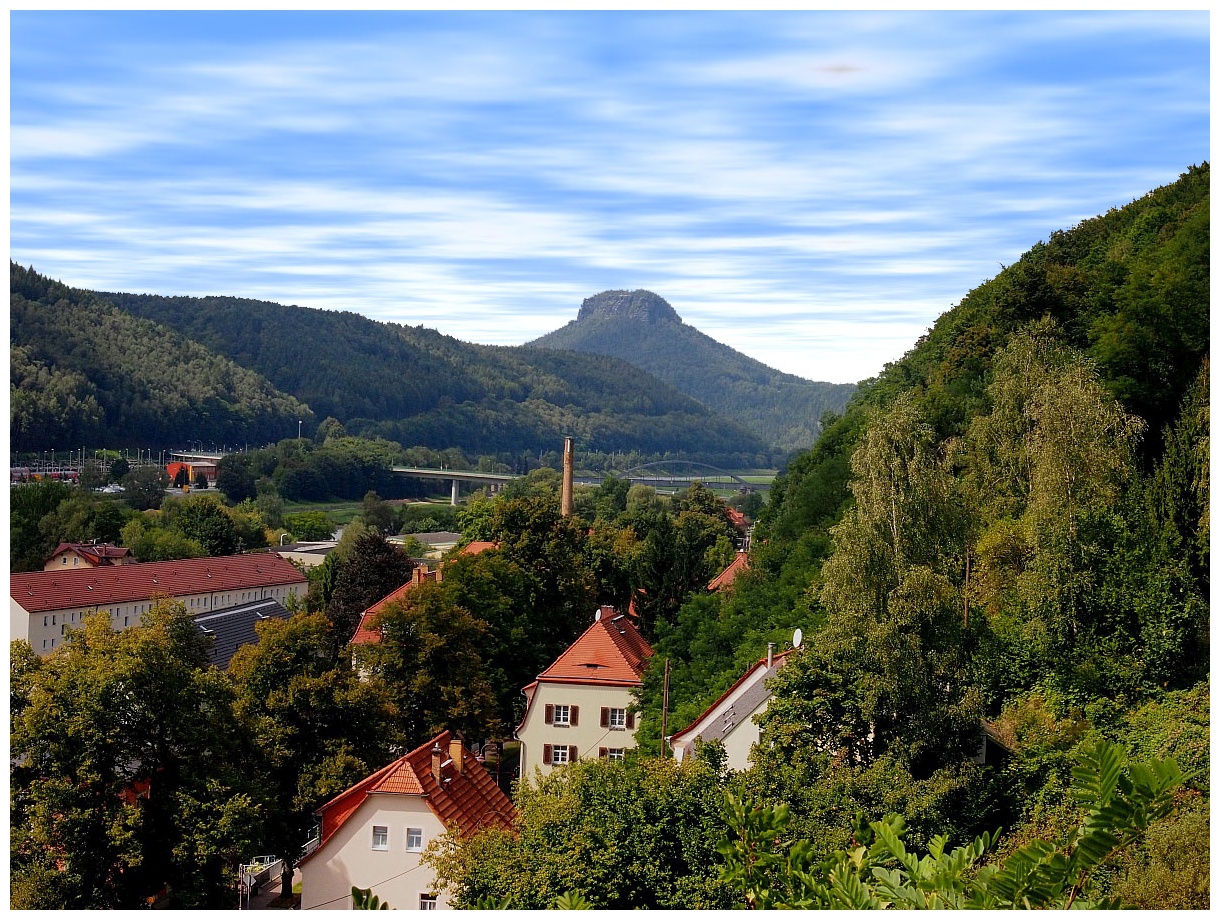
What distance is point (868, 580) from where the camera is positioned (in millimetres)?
22359

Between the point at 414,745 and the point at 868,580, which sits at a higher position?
the point at 868,580

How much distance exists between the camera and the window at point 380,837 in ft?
83.0

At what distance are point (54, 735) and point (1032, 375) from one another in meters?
23.3

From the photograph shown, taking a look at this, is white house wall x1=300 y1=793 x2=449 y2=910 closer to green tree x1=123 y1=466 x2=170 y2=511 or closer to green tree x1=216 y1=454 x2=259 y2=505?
green tree x1=123 y1=466 x2=170 y2=511

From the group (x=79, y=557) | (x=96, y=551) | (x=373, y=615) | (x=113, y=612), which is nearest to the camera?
(x=373, y=615)

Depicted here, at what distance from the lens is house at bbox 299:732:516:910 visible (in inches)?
990

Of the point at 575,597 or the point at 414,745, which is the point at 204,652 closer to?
the point at 414,745

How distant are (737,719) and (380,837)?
25.8 feet

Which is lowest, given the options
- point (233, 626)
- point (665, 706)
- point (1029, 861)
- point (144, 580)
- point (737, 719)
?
point (233, 626)

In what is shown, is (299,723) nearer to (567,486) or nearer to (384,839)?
(384,839)

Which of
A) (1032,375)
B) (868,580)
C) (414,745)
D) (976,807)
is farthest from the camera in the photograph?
(414,745)

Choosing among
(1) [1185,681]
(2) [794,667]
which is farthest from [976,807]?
(1) [1185,681]

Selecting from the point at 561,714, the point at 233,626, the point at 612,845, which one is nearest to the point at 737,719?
the point at 612,845

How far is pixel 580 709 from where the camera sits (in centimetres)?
3725
